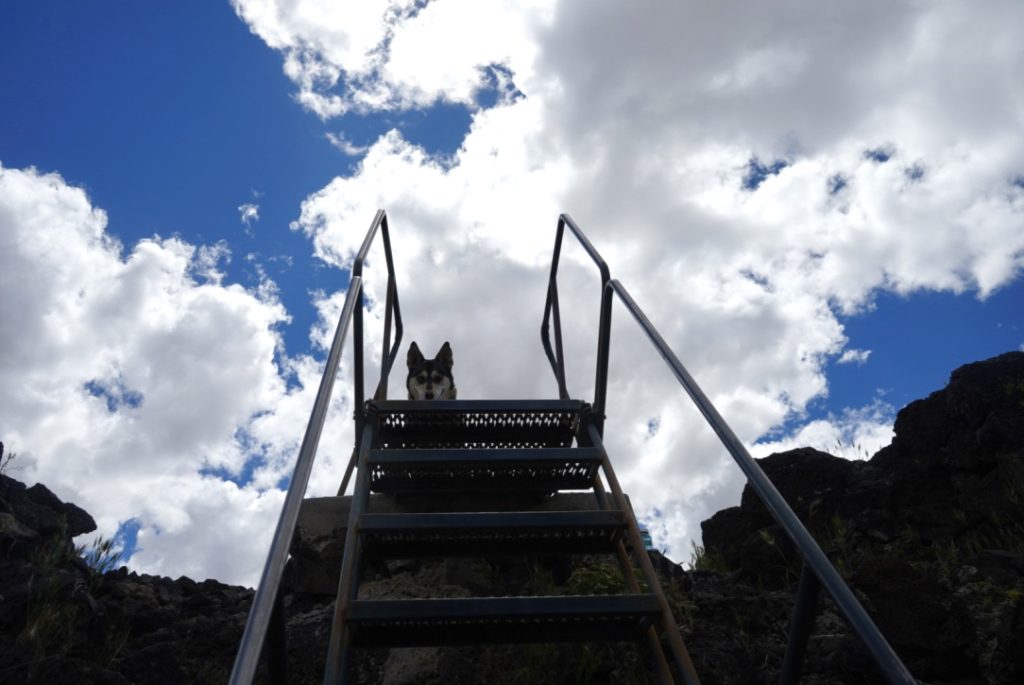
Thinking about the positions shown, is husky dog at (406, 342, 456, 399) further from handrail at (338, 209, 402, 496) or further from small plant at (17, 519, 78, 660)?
small plant at (17, 519, 78, 660)

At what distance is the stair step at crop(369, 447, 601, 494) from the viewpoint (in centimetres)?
293

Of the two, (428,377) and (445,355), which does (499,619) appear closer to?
(428,377)

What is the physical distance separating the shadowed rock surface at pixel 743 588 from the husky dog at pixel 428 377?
2.11 meters

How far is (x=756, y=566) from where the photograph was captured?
153 inches

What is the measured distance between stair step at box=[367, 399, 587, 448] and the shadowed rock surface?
0.72m

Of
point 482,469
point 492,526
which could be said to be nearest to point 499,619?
point 492,526

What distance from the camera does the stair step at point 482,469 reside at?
9.61 feet

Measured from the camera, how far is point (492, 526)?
2559 mm

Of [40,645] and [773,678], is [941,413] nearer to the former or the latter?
[773,678]

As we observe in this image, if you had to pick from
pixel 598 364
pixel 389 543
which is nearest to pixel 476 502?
pixel 598 364

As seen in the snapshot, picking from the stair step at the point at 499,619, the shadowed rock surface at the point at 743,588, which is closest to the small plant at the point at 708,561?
the shadowed rock surface at the point at 743,588

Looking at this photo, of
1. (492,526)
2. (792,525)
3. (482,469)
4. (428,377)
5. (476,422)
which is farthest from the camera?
(428,377)

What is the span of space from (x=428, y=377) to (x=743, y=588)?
3.14 meters

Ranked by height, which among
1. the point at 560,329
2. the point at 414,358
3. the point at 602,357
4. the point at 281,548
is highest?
the point at 414,358
